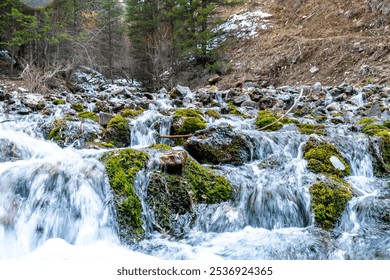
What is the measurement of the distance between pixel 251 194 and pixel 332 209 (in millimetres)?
903

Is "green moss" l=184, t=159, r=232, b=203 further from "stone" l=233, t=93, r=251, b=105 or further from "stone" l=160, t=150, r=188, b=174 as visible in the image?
"stone" l=233, t=93, r=251, b=105

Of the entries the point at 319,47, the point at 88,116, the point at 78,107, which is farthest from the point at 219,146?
the point at 319,47

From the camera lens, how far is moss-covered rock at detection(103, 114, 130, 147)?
5.87 metres

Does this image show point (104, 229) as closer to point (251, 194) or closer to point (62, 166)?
point (62, 166)

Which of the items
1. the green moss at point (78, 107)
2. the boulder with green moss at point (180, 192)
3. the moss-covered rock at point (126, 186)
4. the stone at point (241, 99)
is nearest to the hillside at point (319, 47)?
the stone at point (241, 99)

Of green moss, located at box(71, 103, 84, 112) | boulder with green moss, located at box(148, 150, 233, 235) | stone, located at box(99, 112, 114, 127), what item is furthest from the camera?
green moss, located at box(71, 103, 84, 112)

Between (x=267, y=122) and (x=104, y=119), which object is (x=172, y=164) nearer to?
(x=104, y=119)

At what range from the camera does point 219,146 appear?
4895 mm

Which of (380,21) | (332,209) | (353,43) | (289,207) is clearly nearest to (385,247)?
(332,209)

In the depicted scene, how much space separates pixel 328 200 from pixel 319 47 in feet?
42.6

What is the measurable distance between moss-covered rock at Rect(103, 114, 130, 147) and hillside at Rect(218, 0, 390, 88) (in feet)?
28.7

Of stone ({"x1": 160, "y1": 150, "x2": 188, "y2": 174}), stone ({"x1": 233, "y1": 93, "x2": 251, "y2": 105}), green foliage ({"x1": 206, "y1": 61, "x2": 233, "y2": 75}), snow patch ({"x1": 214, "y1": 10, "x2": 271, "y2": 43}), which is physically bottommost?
stone ({"x1": 160, "y1": 150, "x2": 188, "y2": 174})

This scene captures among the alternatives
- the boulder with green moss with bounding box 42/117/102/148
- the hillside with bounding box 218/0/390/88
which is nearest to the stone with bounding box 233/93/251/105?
the hillside with bounding box 218/0/390/88

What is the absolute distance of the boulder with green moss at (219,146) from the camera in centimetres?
478
